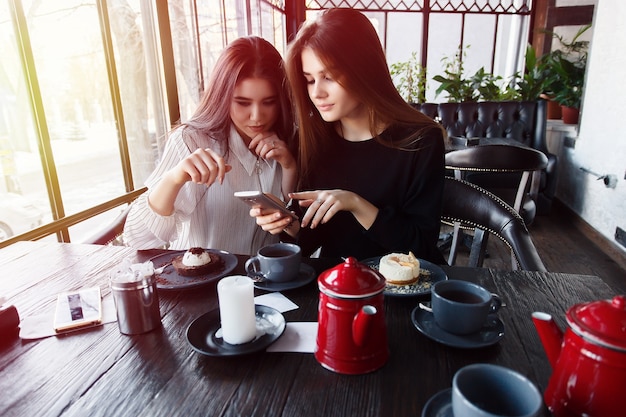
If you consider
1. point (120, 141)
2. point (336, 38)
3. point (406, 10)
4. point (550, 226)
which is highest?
point (406, 10)

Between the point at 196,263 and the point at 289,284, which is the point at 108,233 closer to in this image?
the point at 196,263

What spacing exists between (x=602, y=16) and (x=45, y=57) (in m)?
3.97

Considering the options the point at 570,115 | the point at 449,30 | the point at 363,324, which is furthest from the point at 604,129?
the point at 363,324

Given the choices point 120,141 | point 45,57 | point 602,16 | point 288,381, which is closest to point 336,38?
point 288,381

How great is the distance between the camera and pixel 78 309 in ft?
3.13

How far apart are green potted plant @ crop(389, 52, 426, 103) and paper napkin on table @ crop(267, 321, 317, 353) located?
4508 mm

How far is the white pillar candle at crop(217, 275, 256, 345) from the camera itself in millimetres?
767

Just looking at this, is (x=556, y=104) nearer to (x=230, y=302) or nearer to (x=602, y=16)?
(x=602, y=16)

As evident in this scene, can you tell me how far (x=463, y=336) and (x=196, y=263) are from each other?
27.5 inches

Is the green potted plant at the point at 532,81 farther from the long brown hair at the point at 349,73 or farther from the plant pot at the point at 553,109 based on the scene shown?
the long brown hair at the point at 349,73

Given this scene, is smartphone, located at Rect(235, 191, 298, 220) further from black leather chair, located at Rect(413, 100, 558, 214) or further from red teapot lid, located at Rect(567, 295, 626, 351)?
black leather chair, located at Rect(413, 100, 558, 214)

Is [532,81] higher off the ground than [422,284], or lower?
higher

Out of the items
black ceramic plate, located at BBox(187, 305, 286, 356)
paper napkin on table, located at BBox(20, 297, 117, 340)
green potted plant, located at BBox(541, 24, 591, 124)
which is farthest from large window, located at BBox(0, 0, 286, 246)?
green potted plant, located at BBox(541, 24, 591, 124)

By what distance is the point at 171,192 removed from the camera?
51.8 inches
